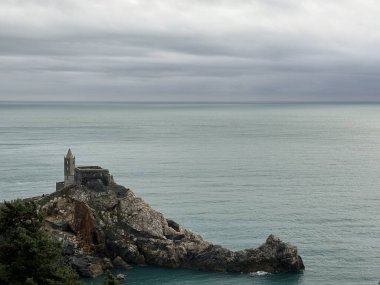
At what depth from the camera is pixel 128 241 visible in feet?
237

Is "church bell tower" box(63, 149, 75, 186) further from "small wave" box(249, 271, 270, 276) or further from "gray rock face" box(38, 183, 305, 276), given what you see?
"small wave" box(249, 271, 270, 276)

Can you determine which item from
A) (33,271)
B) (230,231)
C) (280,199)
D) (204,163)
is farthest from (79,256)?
(204,163)

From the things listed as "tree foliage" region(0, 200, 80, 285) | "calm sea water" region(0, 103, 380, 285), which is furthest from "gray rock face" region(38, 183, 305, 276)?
"tree foliage" region(0, 200, 80, 285)

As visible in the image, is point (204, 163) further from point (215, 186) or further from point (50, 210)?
point (50, 210)

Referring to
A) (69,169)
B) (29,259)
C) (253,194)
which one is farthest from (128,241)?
(253,194)

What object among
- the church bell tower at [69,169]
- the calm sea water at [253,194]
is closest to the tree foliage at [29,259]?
the calm sea water at [253,194]

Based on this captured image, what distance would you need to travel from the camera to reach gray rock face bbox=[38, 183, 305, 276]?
70.0 m

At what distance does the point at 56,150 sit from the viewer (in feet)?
623

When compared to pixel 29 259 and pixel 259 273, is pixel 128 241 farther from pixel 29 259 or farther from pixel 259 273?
pixel 29 259

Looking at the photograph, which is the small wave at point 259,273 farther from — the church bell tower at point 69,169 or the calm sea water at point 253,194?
the church bell tower at point 69,169

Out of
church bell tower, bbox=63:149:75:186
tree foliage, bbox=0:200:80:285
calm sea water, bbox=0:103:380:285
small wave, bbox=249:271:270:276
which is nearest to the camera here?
tree foliage, bbox=0:200:80:285

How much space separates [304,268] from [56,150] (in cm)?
12965

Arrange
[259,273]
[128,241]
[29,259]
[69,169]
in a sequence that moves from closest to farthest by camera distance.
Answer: [29,259], [259,273], [128,241], [69,169]

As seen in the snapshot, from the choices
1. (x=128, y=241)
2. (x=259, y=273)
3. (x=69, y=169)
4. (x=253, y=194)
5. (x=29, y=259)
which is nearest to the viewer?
(x=29, y=259)
